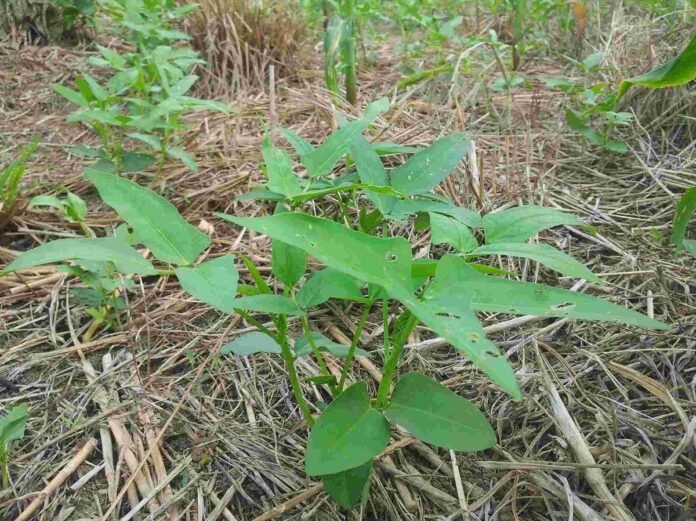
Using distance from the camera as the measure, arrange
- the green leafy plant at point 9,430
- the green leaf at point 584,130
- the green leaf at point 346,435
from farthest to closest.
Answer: the green leaf at point 584,130, the green leafy plant at point 9,430, the green leaf at point 346,435

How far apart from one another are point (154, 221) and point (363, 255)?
1.03 feet

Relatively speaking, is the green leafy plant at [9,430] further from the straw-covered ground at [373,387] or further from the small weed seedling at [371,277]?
the small weed seedling at [371,277]

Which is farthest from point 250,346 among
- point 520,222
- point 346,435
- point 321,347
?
A: point 520,222

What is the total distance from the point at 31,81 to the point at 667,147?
2.52 meters

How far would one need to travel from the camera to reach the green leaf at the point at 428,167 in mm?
911

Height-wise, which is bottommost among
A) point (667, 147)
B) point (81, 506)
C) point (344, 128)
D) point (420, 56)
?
point (81, 506)

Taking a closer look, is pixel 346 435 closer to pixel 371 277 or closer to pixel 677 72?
pixel 371 277

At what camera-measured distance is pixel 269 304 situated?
0.74 meters

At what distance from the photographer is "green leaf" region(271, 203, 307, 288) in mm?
827

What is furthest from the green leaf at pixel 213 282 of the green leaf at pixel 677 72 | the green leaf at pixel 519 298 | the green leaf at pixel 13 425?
the green leaf at pixel 677 72

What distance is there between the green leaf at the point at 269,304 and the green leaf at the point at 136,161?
1.05 meters

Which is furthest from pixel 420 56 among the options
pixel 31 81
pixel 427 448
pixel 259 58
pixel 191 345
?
pixel 427 448

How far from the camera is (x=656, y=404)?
0.95 m

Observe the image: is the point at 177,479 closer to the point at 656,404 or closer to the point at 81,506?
the point at 81,506
